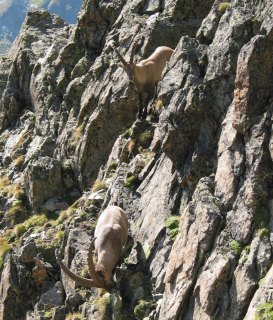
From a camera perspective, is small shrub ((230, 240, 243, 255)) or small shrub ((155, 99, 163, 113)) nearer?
small shrub ((230, 240, 243, 255))

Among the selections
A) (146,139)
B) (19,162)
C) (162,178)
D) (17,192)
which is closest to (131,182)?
(162,178)

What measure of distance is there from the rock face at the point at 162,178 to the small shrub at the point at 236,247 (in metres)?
0.03

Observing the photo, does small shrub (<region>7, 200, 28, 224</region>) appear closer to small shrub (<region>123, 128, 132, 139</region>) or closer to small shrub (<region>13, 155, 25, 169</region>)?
small shrub (<region>13, 155, 25, 169</region>)

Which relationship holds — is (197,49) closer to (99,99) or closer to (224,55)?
(224,55)

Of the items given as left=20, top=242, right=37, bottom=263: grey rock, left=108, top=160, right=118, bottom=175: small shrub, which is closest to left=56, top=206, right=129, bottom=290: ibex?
left=20, top=242, right=37, bottom=263: grey rock

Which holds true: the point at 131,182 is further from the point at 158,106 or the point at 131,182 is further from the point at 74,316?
the point at 74,316

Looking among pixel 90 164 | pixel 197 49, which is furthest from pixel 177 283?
pixel 90 164

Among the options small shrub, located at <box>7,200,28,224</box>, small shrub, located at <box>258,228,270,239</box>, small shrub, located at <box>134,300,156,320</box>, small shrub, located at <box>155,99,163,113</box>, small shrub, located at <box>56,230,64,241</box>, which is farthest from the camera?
small shrub, located at <box>7,200,28,224</box>

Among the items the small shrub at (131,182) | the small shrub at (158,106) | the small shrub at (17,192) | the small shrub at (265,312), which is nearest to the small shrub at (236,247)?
the small shrub at (265,312)

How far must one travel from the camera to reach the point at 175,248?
1406 cm

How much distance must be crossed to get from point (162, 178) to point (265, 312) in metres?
8.06

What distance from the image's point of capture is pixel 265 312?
1031 centimetres

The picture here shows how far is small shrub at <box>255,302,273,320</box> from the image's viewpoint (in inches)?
401

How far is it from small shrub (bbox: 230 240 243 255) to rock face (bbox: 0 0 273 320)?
26 millimetres
